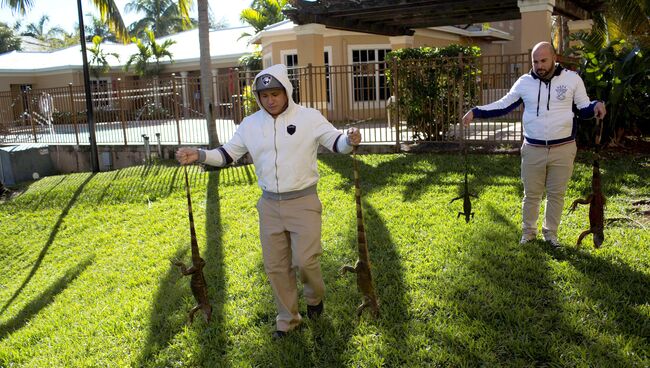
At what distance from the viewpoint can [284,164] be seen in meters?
3.70

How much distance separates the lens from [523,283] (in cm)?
448

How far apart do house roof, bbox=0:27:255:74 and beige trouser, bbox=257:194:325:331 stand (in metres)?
22.6

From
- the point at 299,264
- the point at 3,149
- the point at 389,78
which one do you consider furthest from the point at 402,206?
the point at 3,149

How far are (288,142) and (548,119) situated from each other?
2454 mm

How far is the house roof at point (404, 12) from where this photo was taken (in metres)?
12.3

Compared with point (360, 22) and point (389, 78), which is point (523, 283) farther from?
point (360, 22)

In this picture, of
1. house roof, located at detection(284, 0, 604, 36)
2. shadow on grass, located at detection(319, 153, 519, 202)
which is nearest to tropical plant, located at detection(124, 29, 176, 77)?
house roof, located at detection(284, 0, 604, 36)

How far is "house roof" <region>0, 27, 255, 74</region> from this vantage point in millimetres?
27297

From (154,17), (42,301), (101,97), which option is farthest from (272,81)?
(154,17)

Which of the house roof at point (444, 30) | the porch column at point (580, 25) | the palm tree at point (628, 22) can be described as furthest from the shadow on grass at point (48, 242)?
the porch column at point (580, 25)

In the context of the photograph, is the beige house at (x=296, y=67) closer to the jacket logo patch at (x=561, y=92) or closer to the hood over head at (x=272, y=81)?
the jacket logo patch at (x=561, y=92)

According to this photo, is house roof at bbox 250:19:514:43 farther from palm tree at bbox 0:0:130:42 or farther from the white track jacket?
the white track jacket

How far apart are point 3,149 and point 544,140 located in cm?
1358

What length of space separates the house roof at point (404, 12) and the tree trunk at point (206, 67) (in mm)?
2055
